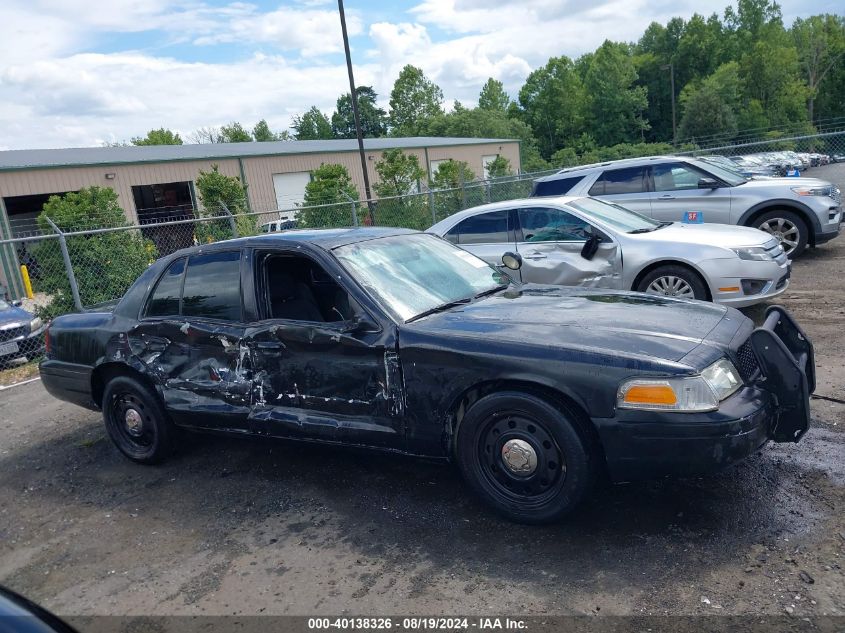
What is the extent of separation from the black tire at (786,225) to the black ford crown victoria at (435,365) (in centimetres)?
684

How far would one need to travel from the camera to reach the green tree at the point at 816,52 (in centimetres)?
7462

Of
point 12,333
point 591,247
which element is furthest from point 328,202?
point 591,247

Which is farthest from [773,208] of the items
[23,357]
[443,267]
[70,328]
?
[23,357]

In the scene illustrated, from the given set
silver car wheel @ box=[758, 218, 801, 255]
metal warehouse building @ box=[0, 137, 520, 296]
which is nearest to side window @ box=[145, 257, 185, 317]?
silver car wheel @ box=[758, 218, 801, 255]

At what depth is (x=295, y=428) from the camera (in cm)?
415

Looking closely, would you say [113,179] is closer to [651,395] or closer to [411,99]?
[651,395]

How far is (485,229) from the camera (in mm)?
8102

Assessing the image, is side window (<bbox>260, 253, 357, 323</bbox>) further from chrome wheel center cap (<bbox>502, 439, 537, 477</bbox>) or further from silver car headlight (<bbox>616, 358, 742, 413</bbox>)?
silver car headlight (<bbox>616, 358, 742, 413</bbox>)

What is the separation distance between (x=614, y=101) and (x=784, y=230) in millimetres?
72778

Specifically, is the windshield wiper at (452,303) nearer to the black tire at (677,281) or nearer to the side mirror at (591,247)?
the side mirror at (591,247)

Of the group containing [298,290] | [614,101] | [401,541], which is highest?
[614,101]

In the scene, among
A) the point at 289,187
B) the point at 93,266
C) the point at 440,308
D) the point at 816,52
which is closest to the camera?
the point at 440,308

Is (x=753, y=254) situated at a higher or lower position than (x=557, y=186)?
lower

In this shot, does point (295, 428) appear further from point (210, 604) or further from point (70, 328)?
point (70, 328)
